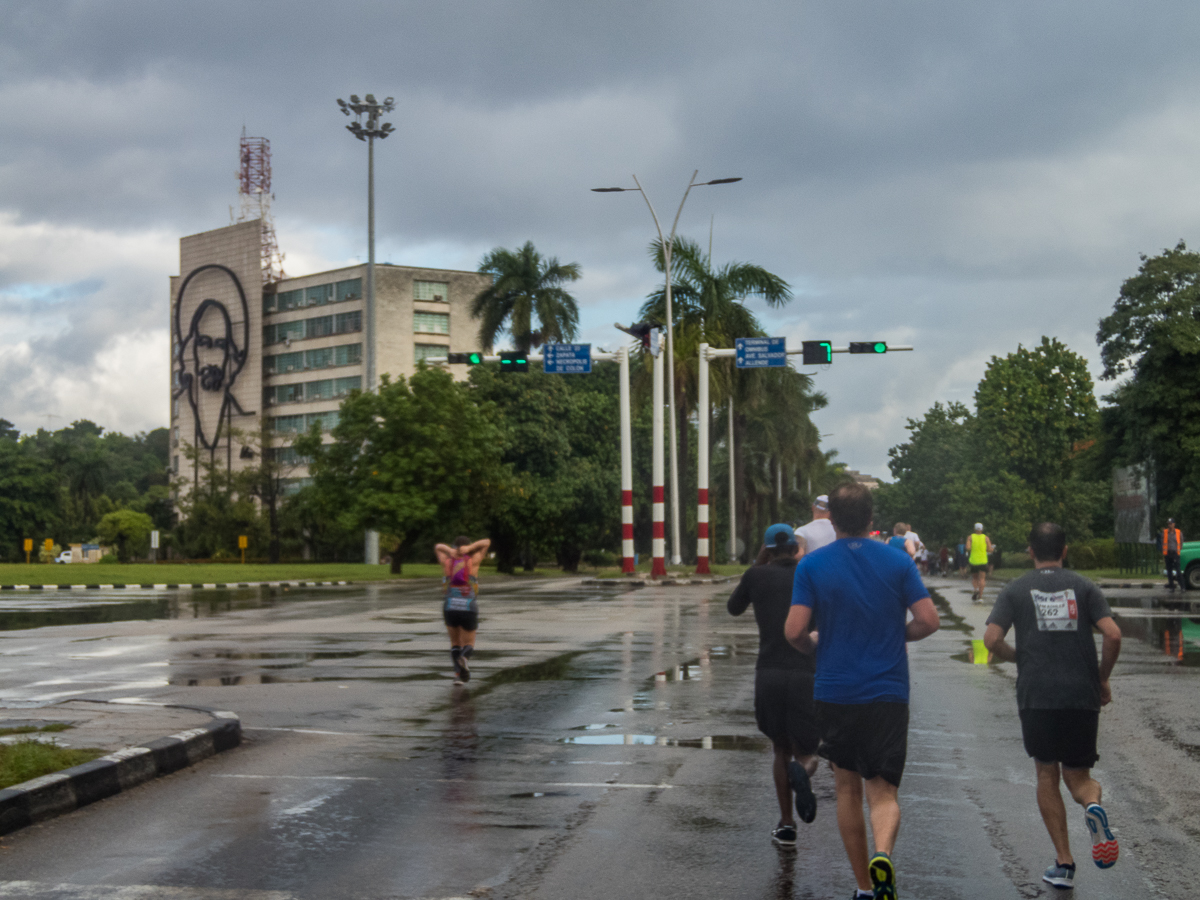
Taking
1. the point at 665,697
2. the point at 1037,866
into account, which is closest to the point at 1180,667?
the point at 665,697

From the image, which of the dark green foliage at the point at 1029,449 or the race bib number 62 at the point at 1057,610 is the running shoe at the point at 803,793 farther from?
the dark green foliage at the point at 1029,449

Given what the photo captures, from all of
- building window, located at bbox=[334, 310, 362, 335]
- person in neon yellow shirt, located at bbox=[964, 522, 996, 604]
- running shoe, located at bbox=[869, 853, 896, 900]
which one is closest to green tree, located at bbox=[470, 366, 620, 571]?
person in neon yellow shirt, located at bbox=[964, 522, 996, 604]

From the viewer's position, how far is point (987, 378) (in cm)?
6450

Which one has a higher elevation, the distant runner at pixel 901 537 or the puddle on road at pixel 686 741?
the distant runner at pixel 901 537

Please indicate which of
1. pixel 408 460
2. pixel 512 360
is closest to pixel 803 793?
pixel 512 360

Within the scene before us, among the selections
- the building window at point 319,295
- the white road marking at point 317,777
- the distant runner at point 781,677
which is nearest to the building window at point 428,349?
the building window at point 319,295

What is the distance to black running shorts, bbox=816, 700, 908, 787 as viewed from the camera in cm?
482

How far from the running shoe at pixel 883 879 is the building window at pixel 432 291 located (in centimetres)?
8973

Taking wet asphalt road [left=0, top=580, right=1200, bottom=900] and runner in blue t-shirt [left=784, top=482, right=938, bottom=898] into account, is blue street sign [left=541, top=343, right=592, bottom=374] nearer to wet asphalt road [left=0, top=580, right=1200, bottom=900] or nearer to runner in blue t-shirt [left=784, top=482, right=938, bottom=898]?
wet asphalt road [left=0, top=580, right=1200, bottom=900]

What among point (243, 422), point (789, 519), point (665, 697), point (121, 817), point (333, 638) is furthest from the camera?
point (789, 519)

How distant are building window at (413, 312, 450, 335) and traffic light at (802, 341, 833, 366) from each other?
209 ft

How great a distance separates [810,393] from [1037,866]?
7715 centimetres

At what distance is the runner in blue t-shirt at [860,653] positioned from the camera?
190 inches

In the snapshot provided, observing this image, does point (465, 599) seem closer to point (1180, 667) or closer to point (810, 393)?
point (1180, 667)
